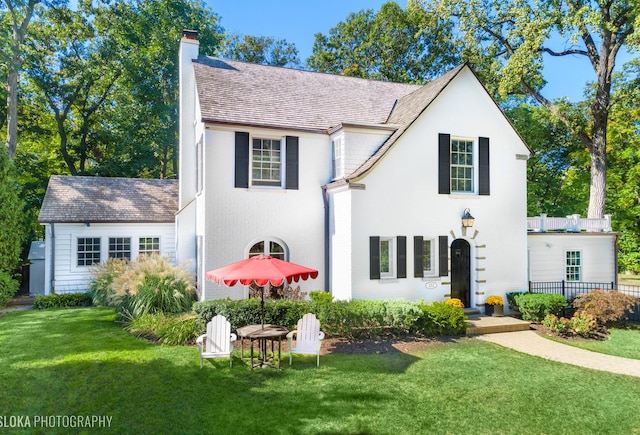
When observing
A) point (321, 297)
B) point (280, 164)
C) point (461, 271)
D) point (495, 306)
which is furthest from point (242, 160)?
point (495, 306)

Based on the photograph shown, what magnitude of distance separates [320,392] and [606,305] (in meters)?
10.6

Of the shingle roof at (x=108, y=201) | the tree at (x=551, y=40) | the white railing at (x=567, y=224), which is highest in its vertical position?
the tree at (x=551, y=40)

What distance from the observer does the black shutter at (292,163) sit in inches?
568

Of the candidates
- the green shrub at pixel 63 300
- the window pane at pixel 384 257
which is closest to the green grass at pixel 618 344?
the window pane at pixel 384 257

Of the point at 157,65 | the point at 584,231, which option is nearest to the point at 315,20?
the point at 157,65

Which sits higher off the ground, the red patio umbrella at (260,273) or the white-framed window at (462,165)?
the white-framed window at (462,165)

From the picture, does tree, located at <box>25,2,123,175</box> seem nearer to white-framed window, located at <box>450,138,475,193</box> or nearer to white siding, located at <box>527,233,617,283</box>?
white-framed window, located at <box>450,138,475,193</box>

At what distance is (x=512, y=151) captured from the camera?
1511 cm

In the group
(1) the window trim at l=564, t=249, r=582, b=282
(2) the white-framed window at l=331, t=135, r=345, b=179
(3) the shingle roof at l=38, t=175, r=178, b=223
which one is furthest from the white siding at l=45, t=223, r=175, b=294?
(1) the window trim at l=564, t=249, r=582, b=282

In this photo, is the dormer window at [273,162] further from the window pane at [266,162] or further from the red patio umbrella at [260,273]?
the red patio umbrella at [260,273]

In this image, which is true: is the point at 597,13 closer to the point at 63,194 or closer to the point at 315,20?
the point at 315,20

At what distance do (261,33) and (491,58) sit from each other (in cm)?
2150

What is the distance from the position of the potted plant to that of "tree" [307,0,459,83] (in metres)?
24.5

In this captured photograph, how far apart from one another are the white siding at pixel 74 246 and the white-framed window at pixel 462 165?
12.4 meters
